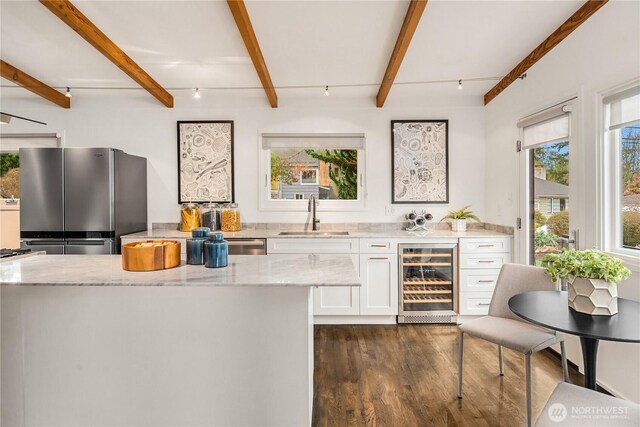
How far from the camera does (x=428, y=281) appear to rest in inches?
135

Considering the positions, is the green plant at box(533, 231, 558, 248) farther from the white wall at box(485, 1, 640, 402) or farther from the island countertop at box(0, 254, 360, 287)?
the island countertop at box(0, 254, 360, 287)

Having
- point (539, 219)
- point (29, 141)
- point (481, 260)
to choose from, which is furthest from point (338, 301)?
point (29, 141)

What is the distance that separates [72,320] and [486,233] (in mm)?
3445

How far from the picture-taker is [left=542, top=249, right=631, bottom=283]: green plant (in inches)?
59.0

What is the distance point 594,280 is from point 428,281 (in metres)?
1.98

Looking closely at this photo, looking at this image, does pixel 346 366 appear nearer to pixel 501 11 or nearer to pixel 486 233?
pixel 486 233

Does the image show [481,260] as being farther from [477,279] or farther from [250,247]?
[250,247]

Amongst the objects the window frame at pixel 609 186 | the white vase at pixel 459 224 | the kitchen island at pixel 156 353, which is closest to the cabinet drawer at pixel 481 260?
the white vase at pixel 459 224

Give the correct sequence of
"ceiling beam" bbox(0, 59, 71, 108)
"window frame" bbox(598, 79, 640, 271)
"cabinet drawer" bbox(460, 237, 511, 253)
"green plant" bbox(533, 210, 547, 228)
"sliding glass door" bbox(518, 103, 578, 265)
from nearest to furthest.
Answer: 1. "window frame" bbox(598, 79, 640, 271)
2. "sliding glass door" bbox(518, 103, 578, 265)
3. "green plant" bbox(533, 210, 547, 228)
4. "ceiling beam" bbox(0, 59, 71, 108)
5. "cabinet drawer" bbox(460, 237, 511, 253)

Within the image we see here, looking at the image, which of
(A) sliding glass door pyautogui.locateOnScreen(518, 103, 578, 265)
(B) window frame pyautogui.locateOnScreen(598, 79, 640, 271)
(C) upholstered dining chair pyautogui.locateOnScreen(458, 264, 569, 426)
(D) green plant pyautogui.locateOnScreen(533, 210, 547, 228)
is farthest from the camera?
(D) green plant pyautogui.locateOnScreen(533, 210, 547, 228)

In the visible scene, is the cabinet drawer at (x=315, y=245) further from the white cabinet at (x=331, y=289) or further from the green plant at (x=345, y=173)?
the green plant at (x=345, y=173)

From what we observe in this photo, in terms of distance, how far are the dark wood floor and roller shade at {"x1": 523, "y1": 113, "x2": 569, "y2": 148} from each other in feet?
5.71

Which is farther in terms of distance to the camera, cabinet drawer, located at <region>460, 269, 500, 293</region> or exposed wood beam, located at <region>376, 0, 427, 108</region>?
cabinet drawer, located at <region>460, 269, 500, 293</region>

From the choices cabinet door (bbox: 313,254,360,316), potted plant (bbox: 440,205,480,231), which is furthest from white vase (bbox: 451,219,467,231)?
cabinet door (bbox: 313,254,360,316)
